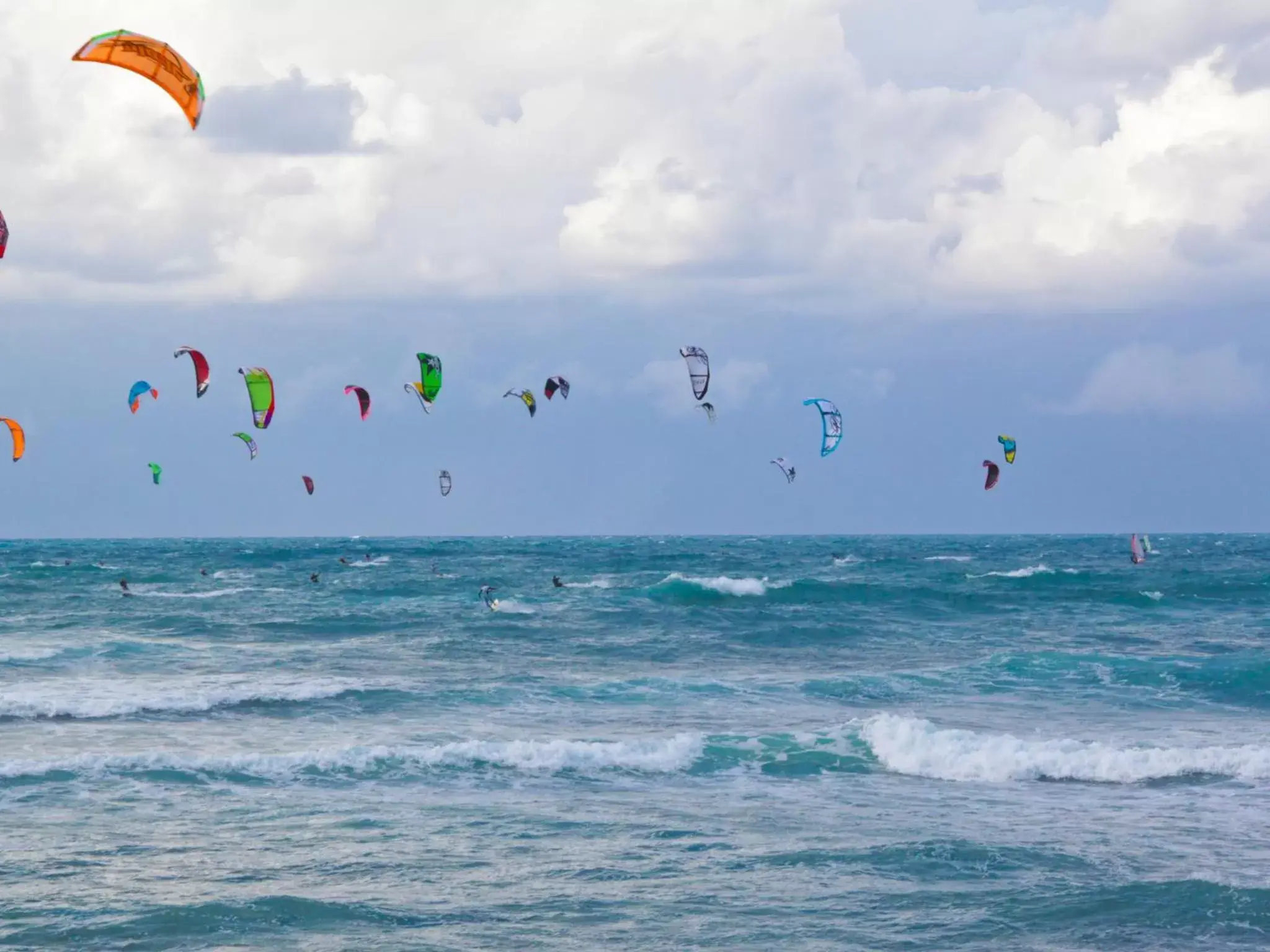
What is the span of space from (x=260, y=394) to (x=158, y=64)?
484 inches

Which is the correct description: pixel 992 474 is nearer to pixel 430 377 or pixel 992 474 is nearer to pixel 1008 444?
pixel 1008 444

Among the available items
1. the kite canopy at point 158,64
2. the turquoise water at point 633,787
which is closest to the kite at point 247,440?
the turquoise water at point 633,787

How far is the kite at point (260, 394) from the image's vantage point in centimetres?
2567

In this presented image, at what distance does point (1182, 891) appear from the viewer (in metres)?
10.7

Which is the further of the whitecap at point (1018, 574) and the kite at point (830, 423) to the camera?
the whitecap at point (1018, 574)

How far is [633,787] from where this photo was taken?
48.8ft

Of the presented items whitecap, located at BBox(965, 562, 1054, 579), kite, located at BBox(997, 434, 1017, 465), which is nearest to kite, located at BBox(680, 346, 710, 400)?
kite, located at BBox(997, 434, 1017, 465)

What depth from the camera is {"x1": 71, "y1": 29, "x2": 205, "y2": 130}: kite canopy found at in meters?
13.6

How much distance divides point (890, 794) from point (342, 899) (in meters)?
6.53

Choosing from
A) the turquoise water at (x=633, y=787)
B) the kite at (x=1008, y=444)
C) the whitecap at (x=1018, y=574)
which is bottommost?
the turquoise water at (x=633, y=787)

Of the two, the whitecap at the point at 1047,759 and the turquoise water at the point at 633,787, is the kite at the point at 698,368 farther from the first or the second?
the whitecap at the point at 1047,759

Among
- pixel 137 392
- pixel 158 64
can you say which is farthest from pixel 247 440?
pixel 158 64

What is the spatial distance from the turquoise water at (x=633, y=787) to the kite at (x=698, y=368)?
18.5 ft

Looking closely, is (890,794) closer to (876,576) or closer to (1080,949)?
(1080,949)
